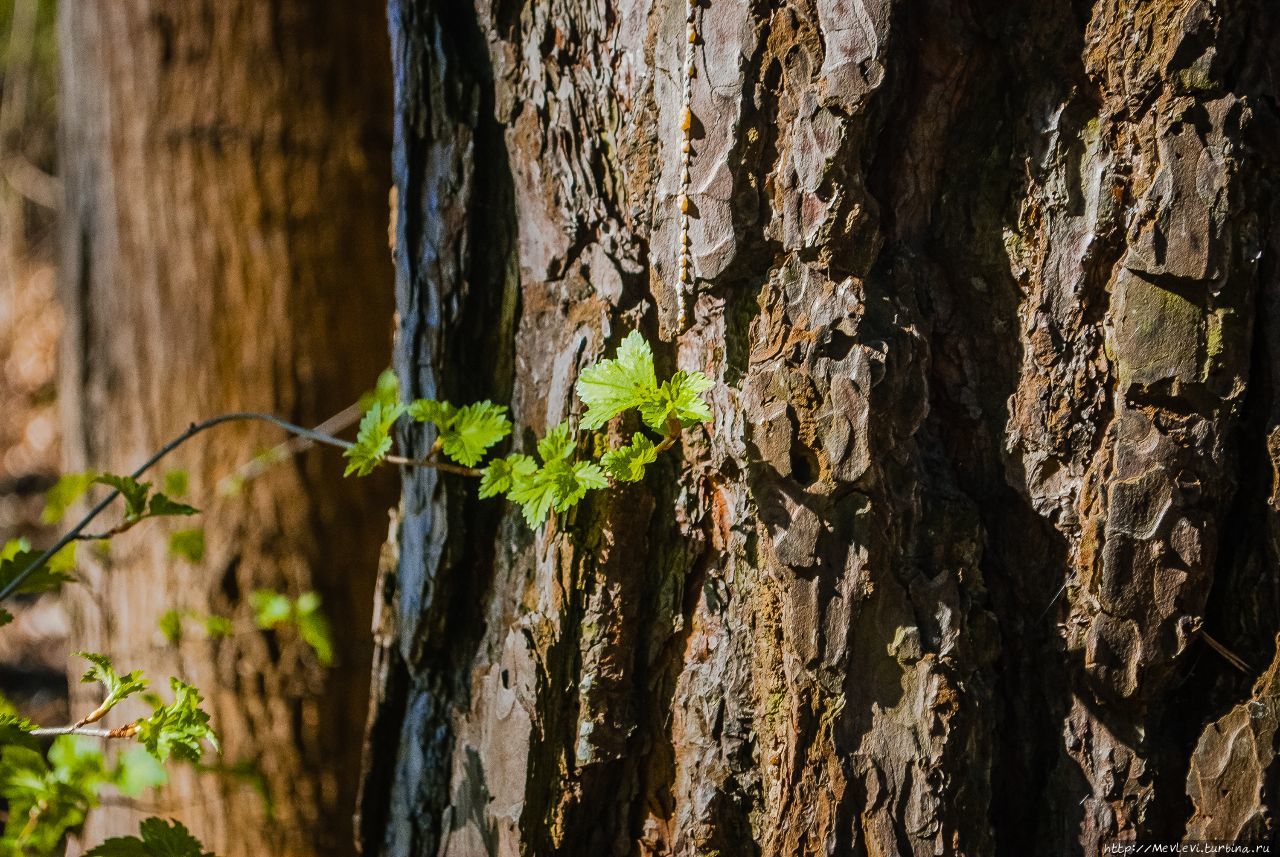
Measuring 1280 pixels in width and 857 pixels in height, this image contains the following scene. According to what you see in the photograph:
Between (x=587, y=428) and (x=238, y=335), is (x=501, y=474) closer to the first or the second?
(x=587, y=428)

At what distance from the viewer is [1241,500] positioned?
99cm

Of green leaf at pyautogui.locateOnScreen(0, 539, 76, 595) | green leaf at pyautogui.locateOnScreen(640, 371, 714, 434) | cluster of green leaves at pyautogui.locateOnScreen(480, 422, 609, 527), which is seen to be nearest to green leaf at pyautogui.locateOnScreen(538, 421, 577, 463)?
cluster of green leaves at pyautogui.locateOnScreen(480, 422, 609, 527)

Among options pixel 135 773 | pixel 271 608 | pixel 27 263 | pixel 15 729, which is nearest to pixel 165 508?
pixel 15 729

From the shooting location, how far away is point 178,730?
103 centimetres

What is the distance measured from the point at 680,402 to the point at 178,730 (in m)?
0.69

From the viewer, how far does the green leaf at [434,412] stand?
3.67ft

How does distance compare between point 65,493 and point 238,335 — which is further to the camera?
point 238,335

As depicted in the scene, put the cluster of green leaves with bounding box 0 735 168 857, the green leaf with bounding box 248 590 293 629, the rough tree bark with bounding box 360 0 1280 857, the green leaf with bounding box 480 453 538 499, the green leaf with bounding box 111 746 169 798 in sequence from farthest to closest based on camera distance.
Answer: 1. the green leaf with bounding box 248 590 293 629
2. the green leaf with bounding box 111 746 169 798
3. the cluster of green leaves with bounding box 0 735 168 857
4. the green leaf with bounding box 480 453 538 499
5. the rough tree bark with bounding box 360 0 1280 857

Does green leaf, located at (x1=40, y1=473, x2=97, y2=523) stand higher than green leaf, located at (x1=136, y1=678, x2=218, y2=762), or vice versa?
green leaf, located at (x1=40, y1=473, x2=97, y2=523)

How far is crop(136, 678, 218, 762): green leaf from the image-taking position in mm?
1010

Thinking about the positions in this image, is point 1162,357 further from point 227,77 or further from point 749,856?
point 227,77

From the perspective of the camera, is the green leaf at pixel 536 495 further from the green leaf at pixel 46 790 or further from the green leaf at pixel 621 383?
the green leaf at pixel 46 790

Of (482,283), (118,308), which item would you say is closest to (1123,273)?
(482,283)

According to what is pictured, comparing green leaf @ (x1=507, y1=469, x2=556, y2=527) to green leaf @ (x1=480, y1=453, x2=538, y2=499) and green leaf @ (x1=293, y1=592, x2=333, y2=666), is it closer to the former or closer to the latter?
green leaf @ (x1=480, y1=453, x2=538, y2=499)
